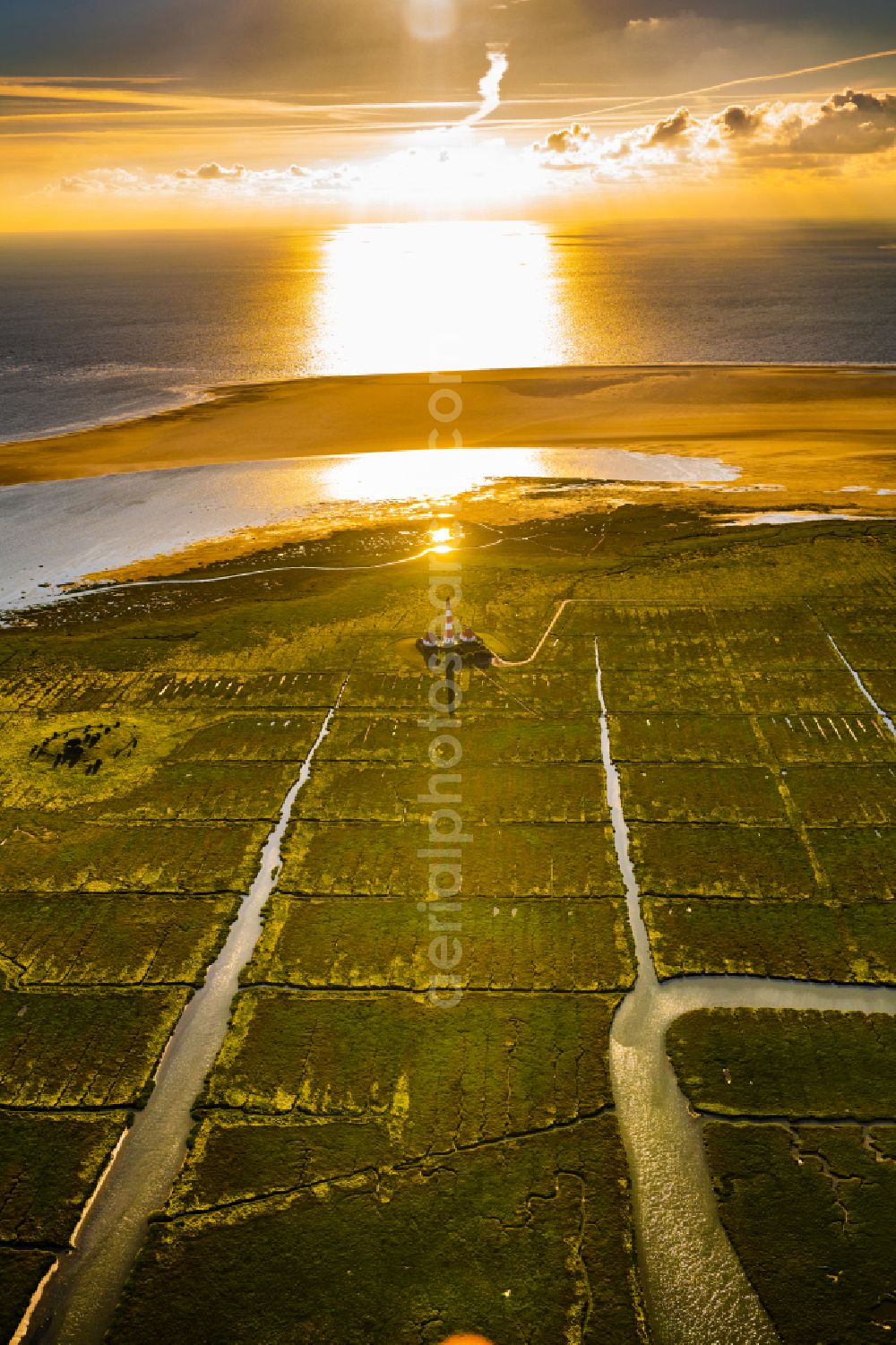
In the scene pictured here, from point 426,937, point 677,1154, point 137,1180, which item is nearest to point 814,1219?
point 677,1154

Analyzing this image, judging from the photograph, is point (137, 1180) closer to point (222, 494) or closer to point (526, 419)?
point (222, 494)

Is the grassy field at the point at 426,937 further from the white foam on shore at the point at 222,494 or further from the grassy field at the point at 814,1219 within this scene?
the white foam on shore at the point at 222,494

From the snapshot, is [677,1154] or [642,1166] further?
[677,1154]

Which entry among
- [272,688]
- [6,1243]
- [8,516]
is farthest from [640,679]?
[8,516]

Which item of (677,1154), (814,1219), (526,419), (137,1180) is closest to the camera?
(814,1219)

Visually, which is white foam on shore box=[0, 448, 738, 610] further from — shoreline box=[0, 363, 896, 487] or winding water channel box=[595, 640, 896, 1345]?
winding water channel box=[595, 640, 896, 1345]

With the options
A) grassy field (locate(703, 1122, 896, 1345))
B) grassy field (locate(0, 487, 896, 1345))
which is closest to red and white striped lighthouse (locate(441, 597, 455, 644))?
grassy field (locate(0, 487, 896, 1345))
